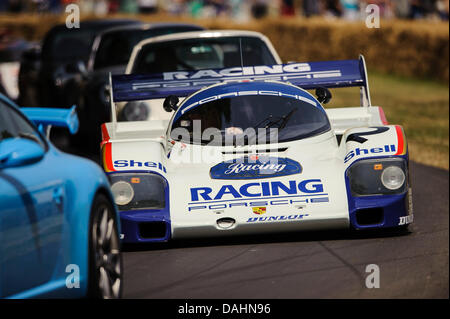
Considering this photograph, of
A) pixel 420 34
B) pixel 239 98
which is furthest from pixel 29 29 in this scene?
pixel 239 98

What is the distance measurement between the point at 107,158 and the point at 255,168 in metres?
1.14

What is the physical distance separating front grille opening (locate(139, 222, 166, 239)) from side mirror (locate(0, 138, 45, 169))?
2683 millimetres

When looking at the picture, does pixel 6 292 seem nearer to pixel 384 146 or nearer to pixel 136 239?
pixel 136 239

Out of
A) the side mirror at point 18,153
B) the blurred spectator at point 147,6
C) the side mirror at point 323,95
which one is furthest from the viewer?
the blurred spectator at point 147,6

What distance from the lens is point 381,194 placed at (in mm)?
8008

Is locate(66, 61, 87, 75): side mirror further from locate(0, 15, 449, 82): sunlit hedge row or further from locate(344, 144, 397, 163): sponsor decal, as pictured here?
locate(0, 15, 449, 82): sunlit hedge row

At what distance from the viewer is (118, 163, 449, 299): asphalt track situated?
6688 millimetres

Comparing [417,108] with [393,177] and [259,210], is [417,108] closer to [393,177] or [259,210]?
[393,177]

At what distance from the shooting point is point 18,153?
5.05 metres

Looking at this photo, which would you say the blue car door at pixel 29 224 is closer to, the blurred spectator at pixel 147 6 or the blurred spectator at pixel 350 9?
the blurred spectator at pixel 350 9

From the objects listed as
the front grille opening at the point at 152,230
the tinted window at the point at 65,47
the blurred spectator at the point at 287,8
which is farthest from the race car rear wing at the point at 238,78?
the blurred spectator at the point at 287,8

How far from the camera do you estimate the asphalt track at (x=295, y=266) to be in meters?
6.69
